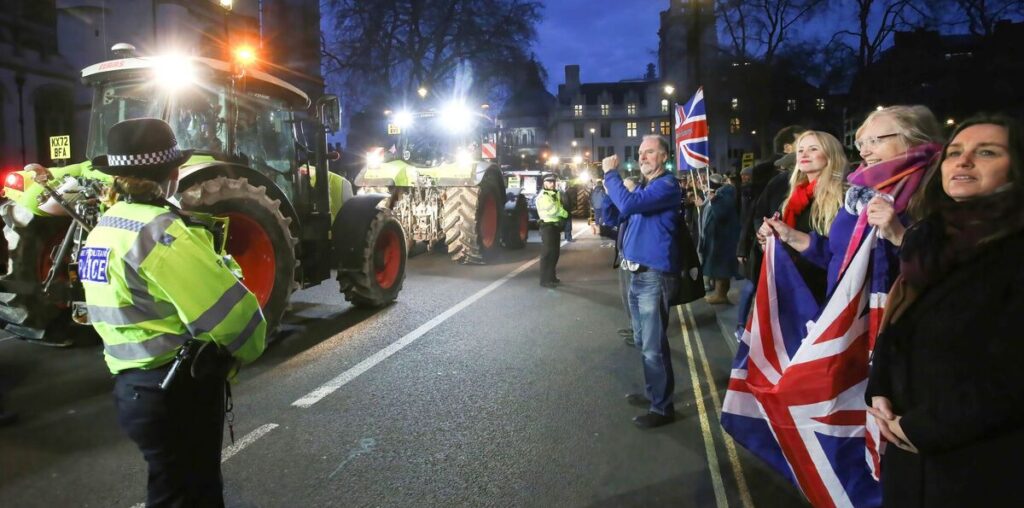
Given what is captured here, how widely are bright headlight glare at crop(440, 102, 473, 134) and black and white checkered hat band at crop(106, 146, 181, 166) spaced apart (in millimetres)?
12857

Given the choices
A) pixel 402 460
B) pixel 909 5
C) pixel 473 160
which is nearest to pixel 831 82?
pixel 909 5

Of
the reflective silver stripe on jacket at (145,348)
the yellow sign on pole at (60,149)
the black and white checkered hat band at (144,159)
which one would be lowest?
the reflective silver stripe on jacket at (145,348)

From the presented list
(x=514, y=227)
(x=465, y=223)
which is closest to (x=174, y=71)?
(x=465, y=223)


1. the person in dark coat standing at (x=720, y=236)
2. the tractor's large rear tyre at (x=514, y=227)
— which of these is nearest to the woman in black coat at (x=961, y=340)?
the person in dark coat standing at (x=720, y=236)

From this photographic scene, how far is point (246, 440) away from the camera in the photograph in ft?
14.7

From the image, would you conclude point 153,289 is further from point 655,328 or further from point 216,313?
point 655,328

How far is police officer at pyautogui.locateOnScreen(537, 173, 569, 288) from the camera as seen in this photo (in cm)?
1098

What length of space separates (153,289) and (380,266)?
702cm

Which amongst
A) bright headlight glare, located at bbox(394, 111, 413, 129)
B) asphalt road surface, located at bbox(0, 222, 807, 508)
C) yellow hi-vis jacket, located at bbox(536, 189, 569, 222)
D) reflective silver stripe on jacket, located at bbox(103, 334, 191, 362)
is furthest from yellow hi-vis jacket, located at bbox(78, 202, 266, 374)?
bright headlight glare, located at bbox(394, 111, 413, 129)

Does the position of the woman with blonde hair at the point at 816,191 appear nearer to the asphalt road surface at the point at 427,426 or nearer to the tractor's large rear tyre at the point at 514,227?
the asphalt road surface at the point at 427,426

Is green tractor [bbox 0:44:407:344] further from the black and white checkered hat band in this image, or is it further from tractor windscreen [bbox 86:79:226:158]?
the black and white checkered hat band

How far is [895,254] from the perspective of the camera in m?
2.65

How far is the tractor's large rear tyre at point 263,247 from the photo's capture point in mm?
6328

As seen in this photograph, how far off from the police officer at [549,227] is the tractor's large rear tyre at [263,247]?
15.9 ft
